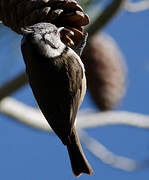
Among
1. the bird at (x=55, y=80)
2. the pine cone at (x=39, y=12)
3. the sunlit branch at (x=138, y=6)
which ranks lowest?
the sunlit branch at (x=138, y=6)

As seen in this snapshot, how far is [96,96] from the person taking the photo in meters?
2.54

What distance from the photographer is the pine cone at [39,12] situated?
3.98ft

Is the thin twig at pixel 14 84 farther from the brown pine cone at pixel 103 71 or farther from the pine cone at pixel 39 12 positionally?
the brown pine cone at pixel 103 71

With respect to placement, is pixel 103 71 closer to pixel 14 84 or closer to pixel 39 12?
pixel 14 84

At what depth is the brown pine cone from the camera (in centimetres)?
246

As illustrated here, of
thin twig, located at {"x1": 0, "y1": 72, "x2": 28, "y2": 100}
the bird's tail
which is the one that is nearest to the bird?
the bird's tail

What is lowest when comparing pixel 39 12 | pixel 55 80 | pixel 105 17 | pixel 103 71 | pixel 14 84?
pixel 103 71

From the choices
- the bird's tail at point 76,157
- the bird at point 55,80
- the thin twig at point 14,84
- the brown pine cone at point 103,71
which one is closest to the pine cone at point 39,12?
the bird at point 55,80

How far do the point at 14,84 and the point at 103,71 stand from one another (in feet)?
2.92

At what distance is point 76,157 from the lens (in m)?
1.35

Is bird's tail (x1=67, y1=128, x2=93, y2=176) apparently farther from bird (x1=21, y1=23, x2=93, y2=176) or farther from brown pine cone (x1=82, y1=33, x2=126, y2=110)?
brown pine cone (x1=82, y1=33, x2=126, y2=110)

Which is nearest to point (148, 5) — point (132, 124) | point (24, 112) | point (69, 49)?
point (132, 124)

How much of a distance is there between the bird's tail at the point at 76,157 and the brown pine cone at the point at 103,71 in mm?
1119

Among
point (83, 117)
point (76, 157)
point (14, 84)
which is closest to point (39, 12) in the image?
point (76, 157)
